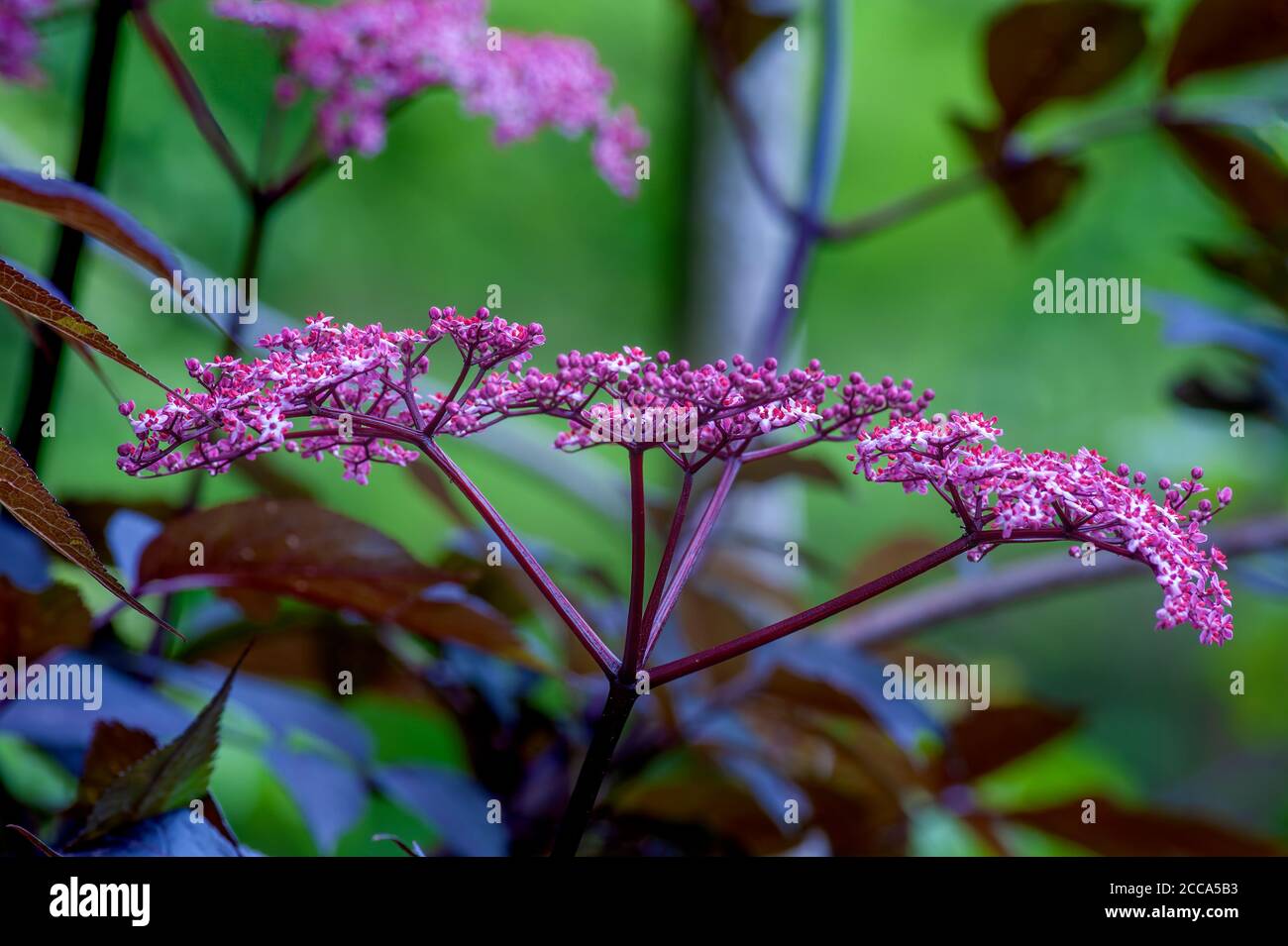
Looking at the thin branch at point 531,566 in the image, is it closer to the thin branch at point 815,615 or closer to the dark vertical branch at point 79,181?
the thin branch at point 815,615

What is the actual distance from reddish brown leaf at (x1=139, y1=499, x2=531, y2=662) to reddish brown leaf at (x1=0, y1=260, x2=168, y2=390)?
0.34 feet

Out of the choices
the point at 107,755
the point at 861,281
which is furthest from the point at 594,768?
the point at 861,281

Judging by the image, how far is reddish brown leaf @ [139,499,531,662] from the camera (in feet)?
1.12

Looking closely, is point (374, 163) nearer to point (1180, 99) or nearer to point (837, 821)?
point (1180, 99)

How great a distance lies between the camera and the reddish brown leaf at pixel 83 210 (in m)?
0.29

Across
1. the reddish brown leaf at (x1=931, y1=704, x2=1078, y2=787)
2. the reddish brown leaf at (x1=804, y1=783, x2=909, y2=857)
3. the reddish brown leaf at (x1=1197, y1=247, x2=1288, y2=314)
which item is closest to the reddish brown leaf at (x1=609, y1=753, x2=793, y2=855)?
the reddish brown leaf at (x1=804, y1=783, x2=909, y2=857)

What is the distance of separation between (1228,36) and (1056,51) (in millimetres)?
105

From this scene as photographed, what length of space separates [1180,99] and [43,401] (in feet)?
2.19

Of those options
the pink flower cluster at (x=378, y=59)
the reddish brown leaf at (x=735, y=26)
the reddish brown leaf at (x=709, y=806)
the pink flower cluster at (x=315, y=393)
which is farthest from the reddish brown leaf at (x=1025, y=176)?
the pink flower cluster at (x=315, y=393)

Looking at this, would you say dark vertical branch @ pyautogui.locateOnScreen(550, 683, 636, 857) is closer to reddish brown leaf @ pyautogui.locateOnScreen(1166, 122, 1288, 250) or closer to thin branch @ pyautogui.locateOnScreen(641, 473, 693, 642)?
thin branch @ pyautogui.locateOnScreen(641, 473, 693, 642)

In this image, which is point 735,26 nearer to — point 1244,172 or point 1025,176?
point 1025,176

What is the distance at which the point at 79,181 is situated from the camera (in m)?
0.41

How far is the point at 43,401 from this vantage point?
15.5 inches
